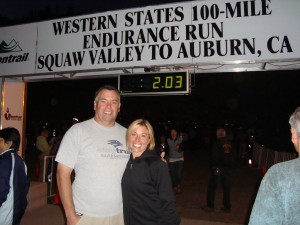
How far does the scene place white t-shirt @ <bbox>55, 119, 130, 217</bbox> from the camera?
9.75ft

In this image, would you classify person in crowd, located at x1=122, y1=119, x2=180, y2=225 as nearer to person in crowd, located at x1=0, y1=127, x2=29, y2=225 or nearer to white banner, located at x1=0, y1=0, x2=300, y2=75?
person in crowd, located at x1=0, y1=127, x2=29, y2=225

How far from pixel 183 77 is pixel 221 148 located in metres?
2.68

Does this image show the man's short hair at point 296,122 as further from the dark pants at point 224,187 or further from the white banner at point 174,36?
the dark pants at point 224,187

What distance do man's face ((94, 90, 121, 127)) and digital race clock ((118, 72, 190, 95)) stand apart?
272 cm

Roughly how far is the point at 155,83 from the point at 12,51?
3568mm

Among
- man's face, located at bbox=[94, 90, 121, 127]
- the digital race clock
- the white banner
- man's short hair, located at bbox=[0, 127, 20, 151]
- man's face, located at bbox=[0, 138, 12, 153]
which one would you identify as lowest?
man's face, located at bbox=[0, 138, 12, 153]

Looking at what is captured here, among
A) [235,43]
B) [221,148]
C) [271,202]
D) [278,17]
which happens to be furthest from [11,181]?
[221,148]

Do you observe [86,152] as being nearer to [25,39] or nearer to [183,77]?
[183,77]

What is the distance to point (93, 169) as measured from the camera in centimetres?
299

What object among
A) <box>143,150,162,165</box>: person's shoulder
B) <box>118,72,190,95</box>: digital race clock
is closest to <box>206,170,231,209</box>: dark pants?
<box>118,72,190,95</box>: digital race clock

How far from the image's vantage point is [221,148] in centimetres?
760

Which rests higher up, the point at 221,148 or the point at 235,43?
the point at 235,43

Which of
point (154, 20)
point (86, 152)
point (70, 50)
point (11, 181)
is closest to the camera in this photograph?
point (86, 152)

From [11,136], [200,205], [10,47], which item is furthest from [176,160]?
[11,136]
